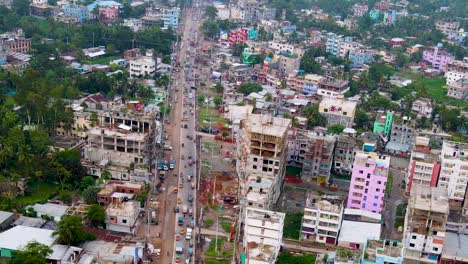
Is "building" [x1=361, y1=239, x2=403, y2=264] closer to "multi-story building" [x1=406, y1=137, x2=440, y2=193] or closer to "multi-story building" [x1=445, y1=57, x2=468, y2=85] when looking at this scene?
"multi-story building" [x1=406, y1=137, x2=440, y2=193]

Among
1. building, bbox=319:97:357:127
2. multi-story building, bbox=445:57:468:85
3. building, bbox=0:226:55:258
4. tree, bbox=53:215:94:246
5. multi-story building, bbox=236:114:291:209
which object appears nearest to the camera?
building, bbox=0:226:55:258

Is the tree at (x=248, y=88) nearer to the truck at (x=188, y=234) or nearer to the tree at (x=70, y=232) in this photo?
the truck at (x=188, y=234)

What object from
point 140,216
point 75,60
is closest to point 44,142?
point 140,216


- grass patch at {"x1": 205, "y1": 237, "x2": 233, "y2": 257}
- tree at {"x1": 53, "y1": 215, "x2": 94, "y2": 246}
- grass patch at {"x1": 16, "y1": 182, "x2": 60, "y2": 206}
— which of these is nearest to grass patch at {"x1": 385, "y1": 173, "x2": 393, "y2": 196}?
grass patch at {"x1": 205, "y1": 237, "x2": 233, "y2": 257}

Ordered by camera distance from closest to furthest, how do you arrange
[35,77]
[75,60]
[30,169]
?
[30,169]
[35,77]
[75,60]

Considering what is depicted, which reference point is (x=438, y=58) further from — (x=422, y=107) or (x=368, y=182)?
(x=368, y=182)

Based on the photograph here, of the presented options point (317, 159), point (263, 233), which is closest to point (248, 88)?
point (317, 159)

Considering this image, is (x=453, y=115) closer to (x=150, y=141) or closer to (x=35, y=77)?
(x=150, y=141)
